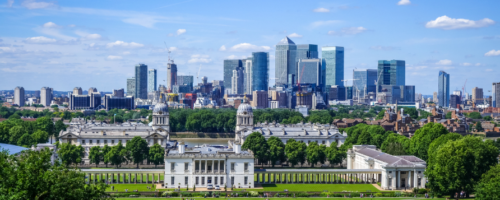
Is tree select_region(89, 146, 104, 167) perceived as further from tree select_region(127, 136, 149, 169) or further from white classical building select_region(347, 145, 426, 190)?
white classical building select_region(347, 145, 426, 190)

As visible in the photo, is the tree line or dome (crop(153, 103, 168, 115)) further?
dome (crop(153, 103, 168, 115))

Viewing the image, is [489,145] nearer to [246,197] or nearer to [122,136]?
[246,197]

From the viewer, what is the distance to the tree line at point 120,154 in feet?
354

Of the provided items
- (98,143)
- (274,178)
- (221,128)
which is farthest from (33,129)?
(274,178)

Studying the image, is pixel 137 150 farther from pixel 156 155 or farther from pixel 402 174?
pixel 402 174

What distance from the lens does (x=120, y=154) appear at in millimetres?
107750

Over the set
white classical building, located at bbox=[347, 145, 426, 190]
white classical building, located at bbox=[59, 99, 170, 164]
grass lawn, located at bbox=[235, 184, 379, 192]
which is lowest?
grass lawn, located at bbox=[235, 184, 379, 192]

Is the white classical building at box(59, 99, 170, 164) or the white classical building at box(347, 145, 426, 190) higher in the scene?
the white classical building at box(59, 99, 170, 164)

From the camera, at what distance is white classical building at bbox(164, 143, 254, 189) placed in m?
89.1

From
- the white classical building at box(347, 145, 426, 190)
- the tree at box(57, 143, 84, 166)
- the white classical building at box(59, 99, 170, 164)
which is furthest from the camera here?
the white classical building at box(59, 99, 170, 164)

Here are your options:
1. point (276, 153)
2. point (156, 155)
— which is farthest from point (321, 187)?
point (156, 155)

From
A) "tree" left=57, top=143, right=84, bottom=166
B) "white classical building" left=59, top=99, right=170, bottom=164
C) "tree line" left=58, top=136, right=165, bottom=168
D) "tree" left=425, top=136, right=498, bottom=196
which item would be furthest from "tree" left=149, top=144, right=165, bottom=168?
"tree" left=425, top=136, right=498, bottom=196

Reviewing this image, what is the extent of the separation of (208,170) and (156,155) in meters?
20.1

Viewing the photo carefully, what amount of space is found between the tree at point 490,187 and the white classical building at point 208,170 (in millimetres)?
29401
